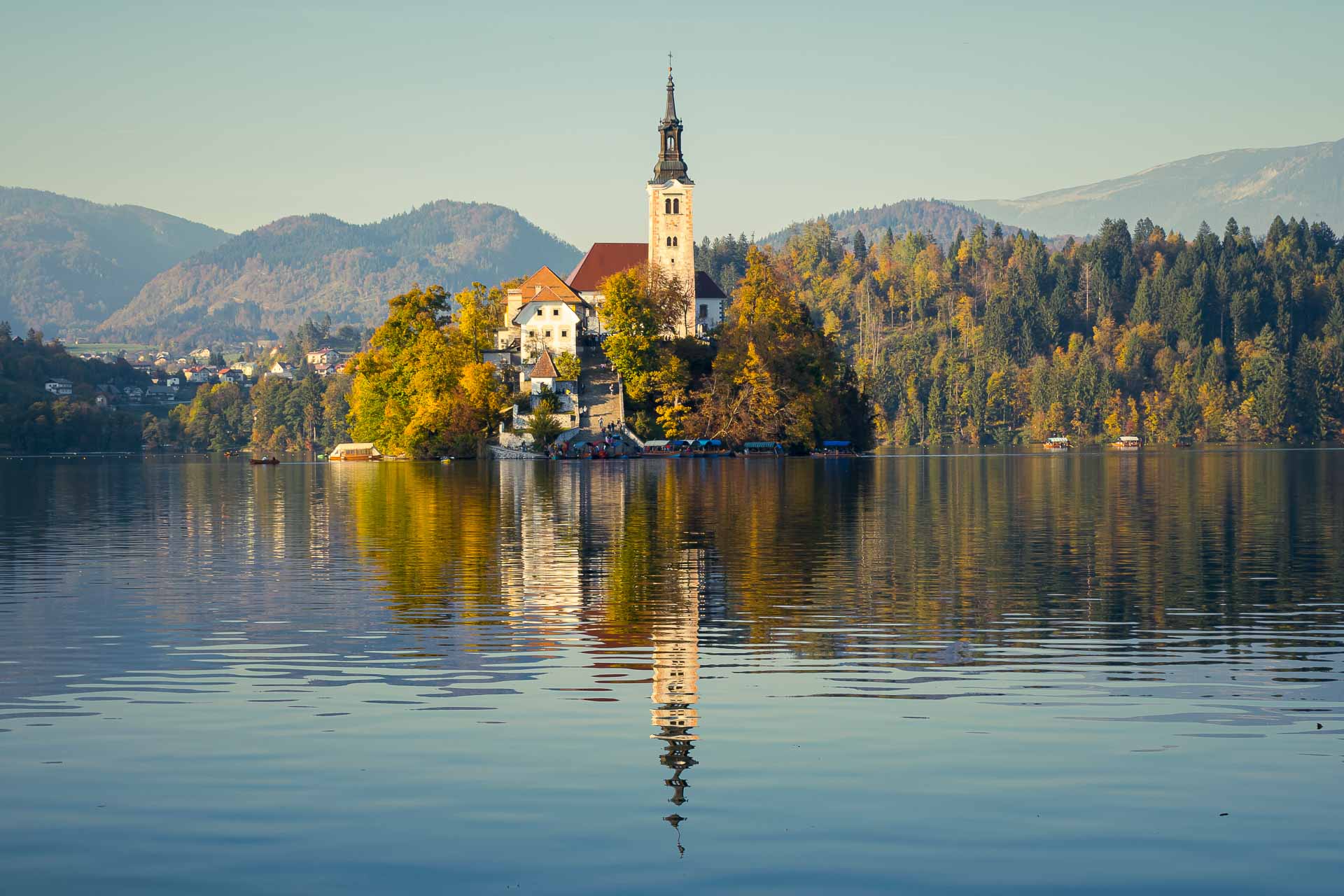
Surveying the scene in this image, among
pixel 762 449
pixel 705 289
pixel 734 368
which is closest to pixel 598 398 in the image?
pixel 734 368

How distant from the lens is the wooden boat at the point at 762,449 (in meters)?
155

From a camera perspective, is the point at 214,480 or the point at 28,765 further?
the point at 214,480

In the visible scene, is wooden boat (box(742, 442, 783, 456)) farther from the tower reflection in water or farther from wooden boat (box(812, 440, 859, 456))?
the tower reflection in water

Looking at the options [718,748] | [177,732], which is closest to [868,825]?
[718,748]

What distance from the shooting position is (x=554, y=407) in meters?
156

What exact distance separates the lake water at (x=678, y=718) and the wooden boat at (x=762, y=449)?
106 metres

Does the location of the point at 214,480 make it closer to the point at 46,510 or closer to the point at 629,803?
the point at 46,510

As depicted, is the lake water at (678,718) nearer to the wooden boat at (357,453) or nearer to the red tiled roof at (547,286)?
the red tiled roof at (547,286)

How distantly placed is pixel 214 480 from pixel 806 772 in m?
107

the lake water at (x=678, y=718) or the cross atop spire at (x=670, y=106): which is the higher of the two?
Result: the cross atop spire at (x=670, y=106)

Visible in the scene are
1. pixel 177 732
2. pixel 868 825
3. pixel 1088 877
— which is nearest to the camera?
pixel 1088 877

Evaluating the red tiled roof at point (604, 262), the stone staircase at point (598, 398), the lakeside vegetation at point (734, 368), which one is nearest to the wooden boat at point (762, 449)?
the lakeside vegetation at point (734, 368)

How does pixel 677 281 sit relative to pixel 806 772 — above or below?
above

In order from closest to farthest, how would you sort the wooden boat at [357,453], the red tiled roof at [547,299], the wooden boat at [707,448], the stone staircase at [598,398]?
1. the wooden boat at [707,448]
2. the stone staircase at [598,398]
3. the red tiled roof at [547,299]
4. the wooden boat at [357,453]
